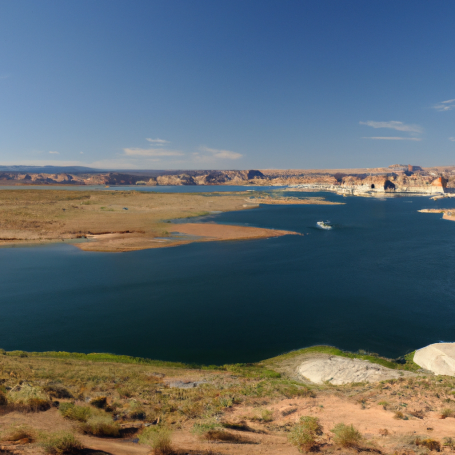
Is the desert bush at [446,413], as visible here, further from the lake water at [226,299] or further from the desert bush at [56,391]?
the desert bush at [56,391]

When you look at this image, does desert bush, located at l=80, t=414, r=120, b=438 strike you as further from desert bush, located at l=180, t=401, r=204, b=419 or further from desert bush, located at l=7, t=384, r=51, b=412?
desert bush, located at l=180, t=401, r=204, b=419

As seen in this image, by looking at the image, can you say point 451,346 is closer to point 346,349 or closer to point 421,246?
point 346,349

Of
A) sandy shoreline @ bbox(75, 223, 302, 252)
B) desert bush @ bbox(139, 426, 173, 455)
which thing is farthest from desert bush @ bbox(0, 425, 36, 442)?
sandy shoreline @ bbox(75, 223, 302, 252)

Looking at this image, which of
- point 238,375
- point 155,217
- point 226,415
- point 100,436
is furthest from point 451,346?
point 155,217

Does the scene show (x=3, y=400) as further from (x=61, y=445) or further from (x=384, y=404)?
(x=384, y=404)

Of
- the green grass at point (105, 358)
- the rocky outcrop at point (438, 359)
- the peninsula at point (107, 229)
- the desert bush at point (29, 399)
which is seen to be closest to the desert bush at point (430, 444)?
the rocky outcrop at point (438, 359)

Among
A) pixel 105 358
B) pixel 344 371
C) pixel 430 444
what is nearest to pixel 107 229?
pixel 105 358

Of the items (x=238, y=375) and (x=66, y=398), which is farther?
(x=238, y=375)
